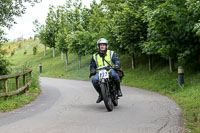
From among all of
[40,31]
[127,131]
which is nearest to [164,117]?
[127,131]

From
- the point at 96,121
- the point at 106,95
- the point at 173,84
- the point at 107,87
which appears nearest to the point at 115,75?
the point at 107,87

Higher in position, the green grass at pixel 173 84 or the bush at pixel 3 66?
the bush at pixel 3 66

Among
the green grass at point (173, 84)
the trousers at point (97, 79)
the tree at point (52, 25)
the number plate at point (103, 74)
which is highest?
the tree at point (52, 25)

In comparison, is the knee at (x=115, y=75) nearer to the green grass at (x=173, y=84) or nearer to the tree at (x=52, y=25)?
the green grass at (x=173, y=84)

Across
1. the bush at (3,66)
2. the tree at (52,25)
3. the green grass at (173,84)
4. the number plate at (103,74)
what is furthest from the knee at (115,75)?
the tree at (52,25)

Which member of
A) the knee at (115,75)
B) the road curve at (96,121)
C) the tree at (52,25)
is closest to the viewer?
the road curve at (96,121)

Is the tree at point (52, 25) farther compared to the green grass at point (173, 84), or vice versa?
the tree at point (52, 25)

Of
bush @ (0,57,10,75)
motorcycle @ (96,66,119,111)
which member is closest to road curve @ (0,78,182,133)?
motorcycle @ (96,66,119,111)

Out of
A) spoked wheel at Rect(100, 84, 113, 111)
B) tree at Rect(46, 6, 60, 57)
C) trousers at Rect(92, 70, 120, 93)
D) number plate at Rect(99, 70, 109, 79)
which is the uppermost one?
tree at Rect(46, 6, 60, 57)

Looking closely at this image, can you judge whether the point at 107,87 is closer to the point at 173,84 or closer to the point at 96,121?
the point at 96,121

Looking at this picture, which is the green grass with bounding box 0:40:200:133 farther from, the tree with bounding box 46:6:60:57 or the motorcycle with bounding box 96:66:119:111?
the tree with bounding box 46:6:60:57

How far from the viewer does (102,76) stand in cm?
754

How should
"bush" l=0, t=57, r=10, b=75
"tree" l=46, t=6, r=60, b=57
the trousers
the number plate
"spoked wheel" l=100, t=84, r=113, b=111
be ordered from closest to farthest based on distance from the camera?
1. "spoked wheel" l=100, t=84, r=113, b=111
2. the number plate
3. the trousers
4. "bush" l=0, t=57, r=10, b=75
5. "tree" l=46, t=6, r=60, b=57

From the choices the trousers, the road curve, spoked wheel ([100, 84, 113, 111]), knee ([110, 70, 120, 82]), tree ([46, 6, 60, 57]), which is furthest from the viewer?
tree ([46, 6, 60, 57])
